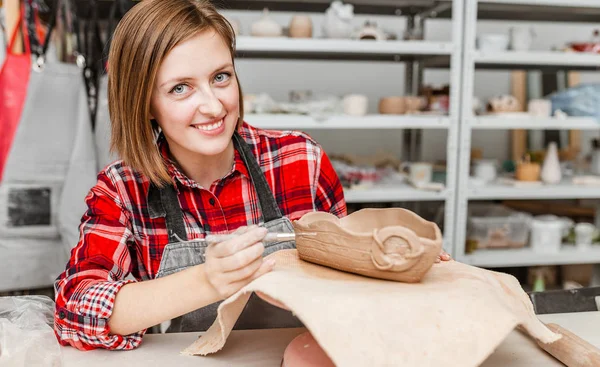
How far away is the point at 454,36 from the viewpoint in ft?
8.12

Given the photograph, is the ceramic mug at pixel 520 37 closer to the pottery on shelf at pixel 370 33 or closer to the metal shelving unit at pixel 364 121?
the metal shelving unit at pixel 364 121

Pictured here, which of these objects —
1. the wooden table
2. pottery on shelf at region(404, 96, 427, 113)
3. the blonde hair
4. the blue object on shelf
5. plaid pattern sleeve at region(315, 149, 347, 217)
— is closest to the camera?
the wooden table

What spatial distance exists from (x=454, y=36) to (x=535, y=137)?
1252mm

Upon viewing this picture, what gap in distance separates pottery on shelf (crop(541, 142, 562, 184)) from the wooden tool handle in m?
2.03

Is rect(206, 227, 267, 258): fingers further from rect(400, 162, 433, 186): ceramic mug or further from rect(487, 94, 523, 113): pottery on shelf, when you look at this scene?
rect(487, 94, 523, 113): pottery on shelf

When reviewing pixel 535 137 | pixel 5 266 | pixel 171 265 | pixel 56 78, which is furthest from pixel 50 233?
pixel 535 137

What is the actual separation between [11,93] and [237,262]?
58.1 inches

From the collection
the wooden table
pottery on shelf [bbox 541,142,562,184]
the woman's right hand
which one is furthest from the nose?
pottery on shelf [bbox 541,142,562,184]

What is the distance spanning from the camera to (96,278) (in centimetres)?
103

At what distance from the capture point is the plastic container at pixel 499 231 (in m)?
2.71

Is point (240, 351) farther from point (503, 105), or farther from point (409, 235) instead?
point (503, 105)

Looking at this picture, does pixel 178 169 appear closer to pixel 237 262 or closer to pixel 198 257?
pixel 198 257

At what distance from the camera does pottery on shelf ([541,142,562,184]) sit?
2748 mm

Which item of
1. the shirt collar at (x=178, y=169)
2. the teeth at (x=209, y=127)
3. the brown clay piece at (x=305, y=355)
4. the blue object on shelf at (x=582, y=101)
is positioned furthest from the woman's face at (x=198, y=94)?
the blue object on shelf at (x=582, y=101)
